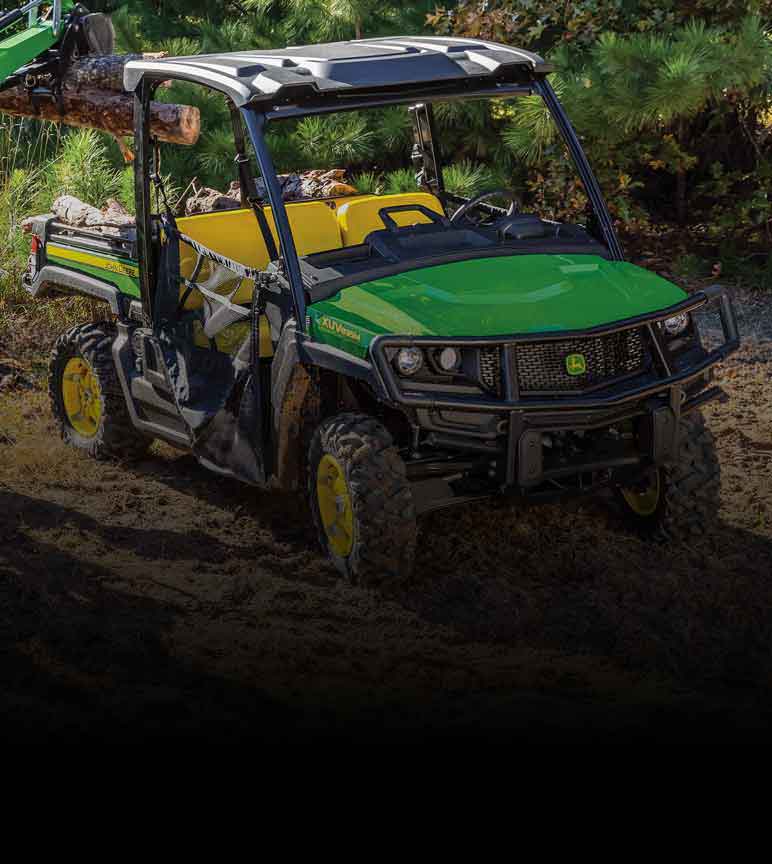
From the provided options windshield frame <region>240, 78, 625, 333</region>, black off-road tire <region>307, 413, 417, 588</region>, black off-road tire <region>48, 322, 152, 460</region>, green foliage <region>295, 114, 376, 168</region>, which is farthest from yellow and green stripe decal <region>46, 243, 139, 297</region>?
green foliage <region>295, 114, 376, 168</region>

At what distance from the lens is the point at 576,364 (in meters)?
4.86

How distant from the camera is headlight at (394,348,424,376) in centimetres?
473

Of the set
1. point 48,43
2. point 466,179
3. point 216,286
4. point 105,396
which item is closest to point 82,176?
point 466,179

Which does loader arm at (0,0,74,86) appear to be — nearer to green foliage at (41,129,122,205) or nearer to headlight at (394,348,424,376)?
headlight at (394,348,424,376)

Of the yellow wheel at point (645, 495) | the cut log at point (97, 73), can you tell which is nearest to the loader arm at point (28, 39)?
the cut log at point (97, 73)

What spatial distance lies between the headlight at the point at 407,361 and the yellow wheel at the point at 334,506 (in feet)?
1.57

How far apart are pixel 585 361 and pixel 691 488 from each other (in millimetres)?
791

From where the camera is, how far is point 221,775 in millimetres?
3717

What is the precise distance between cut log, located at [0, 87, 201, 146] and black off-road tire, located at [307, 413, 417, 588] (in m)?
2.49

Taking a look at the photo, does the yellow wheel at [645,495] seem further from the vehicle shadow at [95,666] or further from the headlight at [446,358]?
the vehicle shadow at [95,666]

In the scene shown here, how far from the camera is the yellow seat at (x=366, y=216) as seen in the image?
6184mm

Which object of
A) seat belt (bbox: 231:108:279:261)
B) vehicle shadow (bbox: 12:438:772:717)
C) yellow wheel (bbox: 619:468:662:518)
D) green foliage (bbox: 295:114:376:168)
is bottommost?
vehicle shadow (bbox: 12:438:772:717)

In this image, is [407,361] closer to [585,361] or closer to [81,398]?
[585,361]

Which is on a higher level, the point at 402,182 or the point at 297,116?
the point at 297,116
